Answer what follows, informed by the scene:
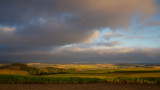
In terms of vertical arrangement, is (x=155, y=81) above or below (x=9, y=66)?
below

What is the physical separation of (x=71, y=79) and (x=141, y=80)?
15.4 meters

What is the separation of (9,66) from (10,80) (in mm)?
19362

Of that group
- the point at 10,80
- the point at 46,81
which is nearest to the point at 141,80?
the point at 46,81

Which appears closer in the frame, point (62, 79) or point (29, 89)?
point (29, 89)

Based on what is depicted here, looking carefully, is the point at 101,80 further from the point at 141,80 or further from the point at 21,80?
the point at 21,80

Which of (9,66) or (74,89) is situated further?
(9,66)

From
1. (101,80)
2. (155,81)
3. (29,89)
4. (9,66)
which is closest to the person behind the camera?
(29,89)

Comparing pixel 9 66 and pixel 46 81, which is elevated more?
pixel 9 66

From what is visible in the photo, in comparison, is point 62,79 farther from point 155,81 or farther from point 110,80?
point 155,81

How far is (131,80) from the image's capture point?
32.7 meters

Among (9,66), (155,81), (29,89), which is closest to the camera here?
(29,89)

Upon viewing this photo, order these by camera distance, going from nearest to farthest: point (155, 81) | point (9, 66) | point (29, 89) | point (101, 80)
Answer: point (29, 89) < point (155, 81) < point (101, 80) < point (9, 66)

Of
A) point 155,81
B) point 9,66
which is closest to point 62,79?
point 155,81

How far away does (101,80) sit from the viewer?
33438 mm
